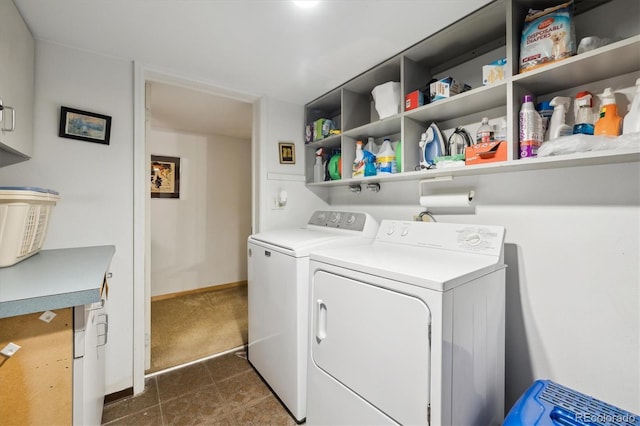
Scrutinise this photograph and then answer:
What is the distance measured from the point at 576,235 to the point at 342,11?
1.50 meters

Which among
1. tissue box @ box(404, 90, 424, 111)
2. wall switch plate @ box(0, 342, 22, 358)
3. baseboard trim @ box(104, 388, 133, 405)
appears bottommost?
baseboard trim @ box(104, 388, 133, 405)

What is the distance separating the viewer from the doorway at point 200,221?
2742 mm

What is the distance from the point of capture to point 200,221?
3.80 meters

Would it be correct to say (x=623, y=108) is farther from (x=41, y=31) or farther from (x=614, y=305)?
(x=41, y=31)

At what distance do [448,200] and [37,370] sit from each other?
1.88 meters

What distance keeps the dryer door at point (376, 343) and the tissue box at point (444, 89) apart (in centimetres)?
108

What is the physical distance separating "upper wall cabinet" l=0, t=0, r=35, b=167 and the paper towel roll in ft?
6.78

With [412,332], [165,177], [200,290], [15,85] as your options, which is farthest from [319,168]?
[200,290]

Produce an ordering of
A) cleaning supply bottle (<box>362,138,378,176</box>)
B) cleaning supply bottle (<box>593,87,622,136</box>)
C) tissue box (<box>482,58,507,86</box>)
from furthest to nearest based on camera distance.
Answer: cleaning supply bottle (<box>362,138,378,176</box>) < tissue box (<box>482,58,507,86</box>) < cleaning supply bottle (<box>593,87,622,136</box>)

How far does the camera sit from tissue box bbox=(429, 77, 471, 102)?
1.44 meters

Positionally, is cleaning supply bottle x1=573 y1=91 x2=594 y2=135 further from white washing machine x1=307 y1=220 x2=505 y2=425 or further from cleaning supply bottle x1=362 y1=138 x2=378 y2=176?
cleaning supply bottle x1=362 y1=138 x2=378 y2=176

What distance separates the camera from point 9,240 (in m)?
1.07

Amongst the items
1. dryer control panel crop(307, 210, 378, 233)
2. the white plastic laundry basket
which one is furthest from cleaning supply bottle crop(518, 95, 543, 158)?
the white plastic laundry basket

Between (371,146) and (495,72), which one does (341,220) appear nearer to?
(371,146)
